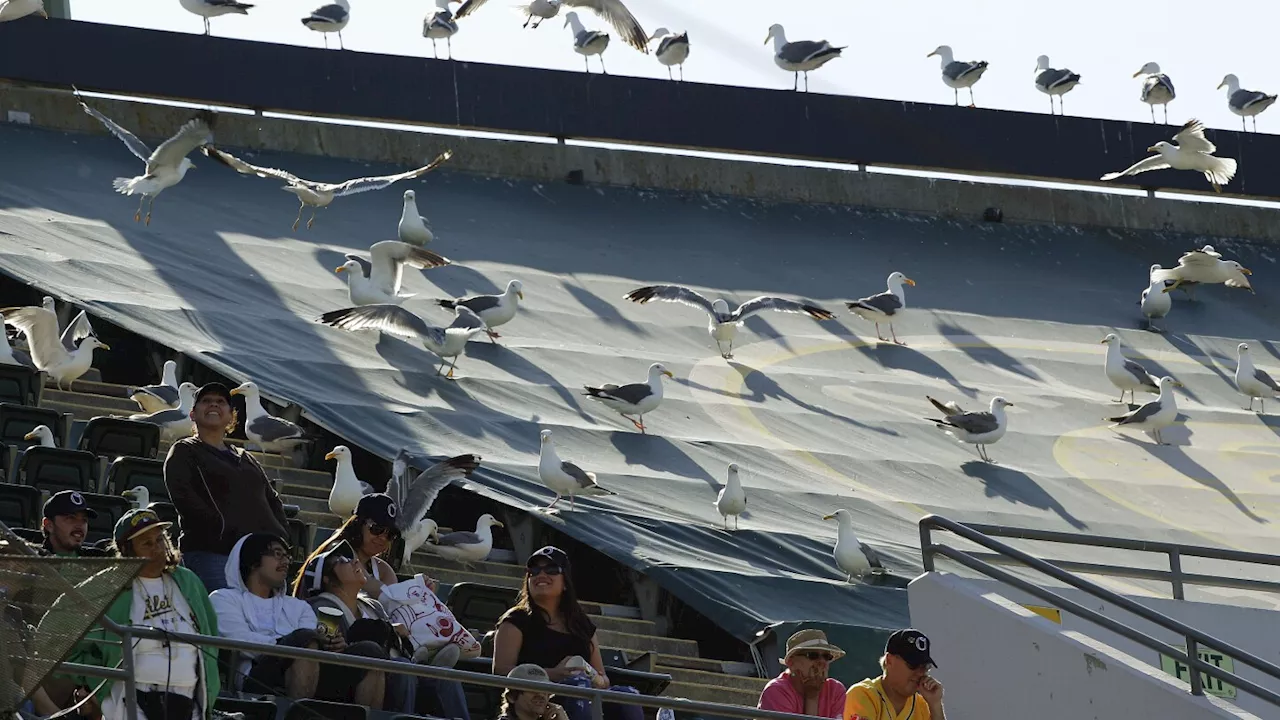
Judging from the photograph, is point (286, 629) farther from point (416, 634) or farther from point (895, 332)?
point (895, 332)

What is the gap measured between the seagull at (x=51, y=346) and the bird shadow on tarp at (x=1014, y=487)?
6827mm

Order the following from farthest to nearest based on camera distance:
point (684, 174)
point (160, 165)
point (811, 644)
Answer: point (684, 174), point (160, 165), point (811, 644)

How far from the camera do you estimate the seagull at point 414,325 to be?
17031 millimetres

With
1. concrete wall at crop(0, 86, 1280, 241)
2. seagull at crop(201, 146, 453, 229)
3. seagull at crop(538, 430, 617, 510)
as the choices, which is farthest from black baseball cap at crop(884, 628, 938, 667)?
concrete wall at crop(0, 86, 1280, 241)

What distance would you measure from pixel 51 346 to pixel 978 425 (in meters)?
7.35

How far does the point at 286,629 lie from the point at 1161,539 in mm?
9919

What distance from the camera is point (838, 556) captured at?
1399 cm

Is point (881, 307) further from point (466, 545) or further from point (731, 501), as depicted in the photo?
point (466, 545)

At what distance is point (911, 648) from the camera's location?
8.41 meters

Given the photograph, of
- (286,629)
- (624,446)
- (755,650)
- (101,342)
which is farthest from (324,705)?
Result: (101,342)

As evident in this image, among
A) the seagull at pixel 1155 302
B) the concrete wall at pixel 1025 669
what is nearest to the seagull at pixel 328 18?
the seagull at pixel 1155 302

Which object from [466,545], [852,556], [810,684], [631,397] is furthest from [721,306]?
[810,684]

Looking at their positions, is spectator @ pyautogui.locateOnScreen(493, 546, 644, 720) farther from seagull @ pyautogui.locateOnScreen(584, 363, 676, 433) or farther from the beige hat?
seagull @ pyautogui.locateOnScreen(584, 363, 676, 433)

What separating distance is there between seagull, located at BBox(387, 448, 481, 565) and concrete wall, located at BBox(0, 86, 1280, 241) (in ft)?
35.2
